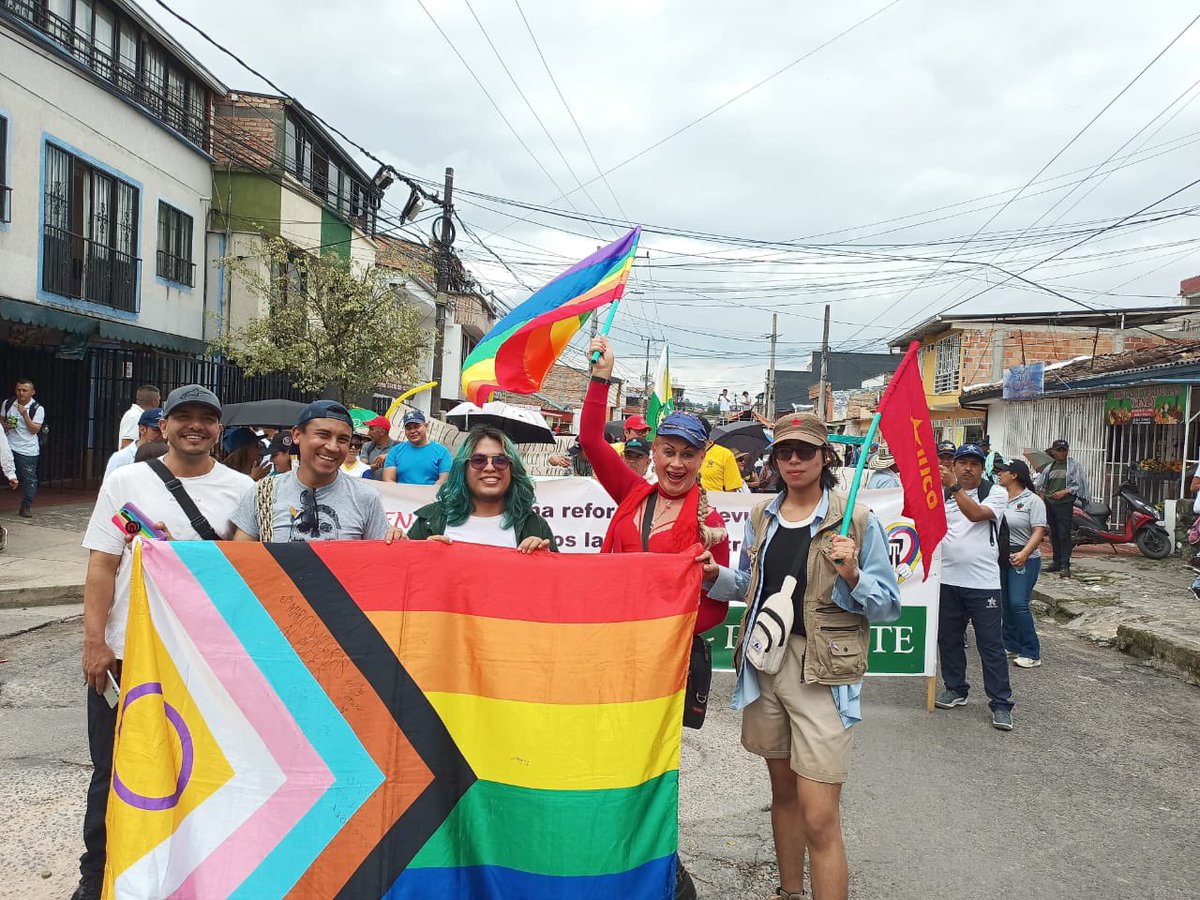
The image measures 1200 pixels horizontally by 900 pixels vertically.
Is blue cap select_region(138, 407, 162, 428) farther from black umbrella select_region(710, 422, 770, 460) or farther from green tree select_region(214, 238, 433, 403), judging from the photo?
green tree select_region(214, 238, 433, 403)

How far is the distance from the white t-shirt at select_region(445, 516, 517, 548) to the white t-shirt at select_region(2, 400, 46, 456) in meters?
11.3

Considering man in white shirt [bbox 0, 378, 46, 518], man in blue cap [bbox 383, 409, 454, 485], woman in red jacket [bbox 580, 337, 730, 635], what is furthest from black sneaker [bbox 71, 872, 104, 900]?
man in white shirt [bbox 0, 378, 46, 518]

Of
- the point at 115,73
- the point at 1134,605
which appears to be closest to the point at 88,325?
the point at 115,73

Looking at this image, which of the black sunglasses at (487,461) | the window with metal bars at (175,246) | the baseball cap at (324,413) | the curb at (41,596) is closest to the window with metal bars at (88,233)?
the window with metal bars at (175,246)

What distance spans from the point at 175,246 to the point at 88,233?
3209 millimetres

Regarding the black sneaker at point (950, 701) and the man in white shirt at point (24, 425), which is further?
the man in white shirt at point (24, 425)

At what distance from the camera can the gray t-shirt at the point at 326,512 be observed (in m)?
3.52

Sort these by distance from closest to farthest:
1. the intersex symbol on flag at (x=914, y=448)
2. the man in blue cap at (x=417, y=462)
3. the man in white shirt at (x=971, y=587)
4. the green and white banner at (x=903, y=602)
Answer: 1. the intersex symbol on flag at (x=914, y=448)
2. the man in white shirt at (x=971, y=587)
3. the green and white banner at (x=903, y=602)
4. the man in blue cap at (x=417, y=462)

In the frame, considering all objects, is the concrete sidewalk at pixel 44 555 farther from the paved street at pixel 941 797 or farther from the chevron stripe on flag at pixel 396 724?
the chevron stripe on flag at pixel 396 724

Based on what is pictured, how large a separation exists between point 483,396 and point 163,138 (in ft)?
56.4

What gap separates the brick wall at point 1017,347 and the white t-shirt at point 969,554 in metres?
24.3

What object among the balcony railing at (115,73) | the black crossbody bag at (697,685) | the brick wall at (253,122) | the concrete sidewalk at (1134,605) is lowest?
the concrete sidewalk at (1134,605)

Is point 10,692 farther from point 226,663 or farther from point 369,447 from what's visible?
point 369,447

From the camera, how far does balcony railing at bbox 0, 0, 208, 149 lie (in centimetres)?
1475
